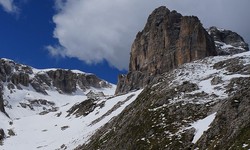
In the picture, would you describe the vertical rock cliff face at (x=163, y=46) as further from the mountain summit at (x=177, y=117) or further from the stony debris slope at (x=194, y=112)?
the stony debris slope at (x=194, y=112)

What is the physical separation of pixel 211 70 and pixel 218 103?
22.0 m

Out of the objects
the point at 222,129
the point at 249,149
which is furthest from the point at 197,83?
the point at 249,149

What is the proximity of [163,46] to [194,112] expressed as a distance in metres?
106

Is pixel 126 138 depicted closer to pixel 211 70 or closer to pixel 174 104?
pixel 174 104

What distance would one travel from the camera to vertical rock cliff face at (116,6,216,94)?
140m

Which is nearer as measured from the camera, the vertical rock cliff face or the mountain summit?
the mountain summit

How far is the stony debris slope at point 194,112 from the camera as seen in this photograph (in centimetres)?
3441

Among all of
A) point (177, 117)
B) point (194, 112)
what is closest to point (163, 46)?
point (177, 117)

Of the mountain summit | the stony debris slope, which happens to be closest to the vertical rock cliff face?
the mountain summit

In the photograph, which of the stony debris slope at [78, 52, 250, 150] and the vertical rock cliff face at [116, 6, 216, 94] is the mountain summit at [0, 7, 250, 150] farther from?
the vertical rock cliff face at [116, 6, 216, 94]

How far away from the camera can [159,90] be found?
207ft

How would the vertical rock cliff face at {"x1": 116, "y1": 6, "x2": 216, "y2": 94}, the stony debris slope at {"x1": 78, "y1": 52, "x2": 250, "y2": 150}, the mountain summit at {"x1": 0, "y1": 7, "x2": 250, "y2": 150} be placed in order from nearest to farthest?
1. the stony debris slope at {"x1": 78, "y1": 52, "x2": 250, "y2": 150}
2. the mountain summit at {"x1": 0, "y1": 7, "x2": 250, "y2": 150}
3. the vertical rock cliff face at {"x1": 116, "y1": 6, "x2": 216, "y2": 94}

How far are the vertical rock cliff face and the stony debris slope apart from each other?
219ft

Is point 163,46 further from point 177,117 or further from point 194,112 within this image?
point 194,112
